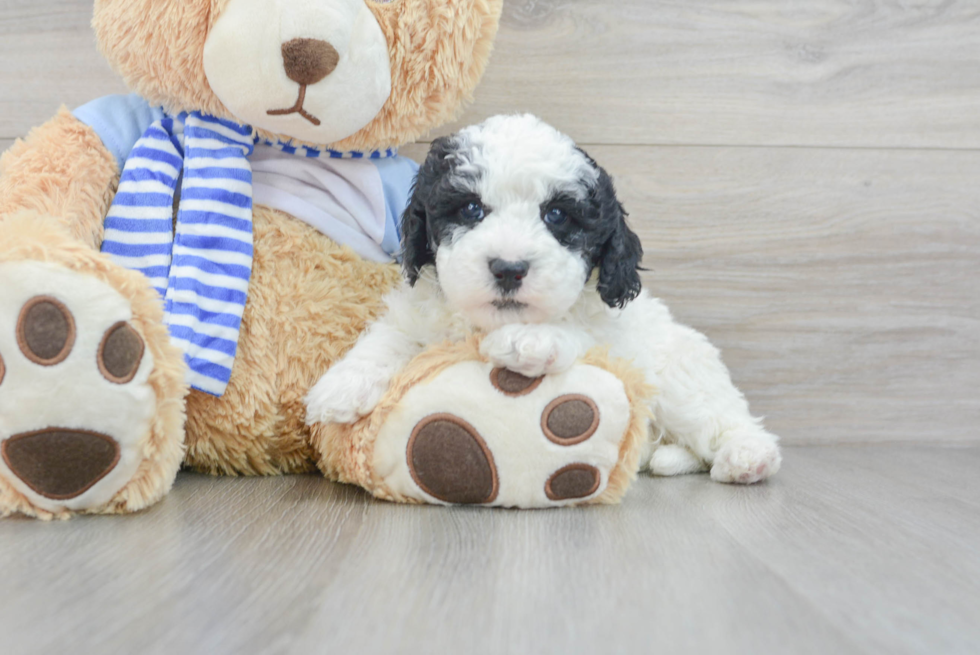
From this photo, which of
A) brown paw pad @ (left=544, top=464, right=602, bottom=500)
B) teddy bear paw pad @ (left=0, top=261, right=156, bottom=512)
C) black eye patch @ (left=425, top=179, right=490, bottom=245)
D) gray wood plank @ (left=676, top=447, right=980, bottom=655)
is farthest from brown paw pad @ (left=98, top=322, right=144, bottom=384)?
gray wood plank @ (left=676, top=447, right=980, bottom=655)

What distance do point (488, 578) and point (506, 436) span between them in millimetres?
238

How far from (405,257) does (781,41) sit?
979 mm

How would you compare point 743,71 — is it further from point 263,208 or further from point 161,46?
point 161,46

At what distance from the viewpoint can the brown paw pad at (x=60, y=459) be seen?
0.85m

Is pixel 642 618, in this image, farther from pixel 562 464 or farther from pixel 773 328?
pixel 773 328

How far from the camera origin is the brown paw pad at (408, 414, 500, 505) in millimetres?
957

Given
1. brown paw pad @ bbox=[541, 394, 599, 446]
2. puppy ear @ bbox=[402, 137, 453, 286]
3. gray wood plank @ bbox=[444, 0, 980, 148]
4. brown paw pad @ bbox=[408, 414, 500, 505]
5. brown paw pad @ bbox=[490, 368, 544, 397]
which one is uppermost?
gray wood plank @ bbox=[444, 0, 980, 148]

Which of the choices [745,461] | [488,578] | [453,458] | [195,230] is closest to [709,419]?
[745,461]

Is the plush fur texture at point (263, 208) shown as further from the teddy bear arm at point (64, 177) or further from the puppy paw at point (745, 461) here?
the puppy paw at point (745, 461)

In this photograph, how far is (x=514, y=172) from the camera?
3.28ft

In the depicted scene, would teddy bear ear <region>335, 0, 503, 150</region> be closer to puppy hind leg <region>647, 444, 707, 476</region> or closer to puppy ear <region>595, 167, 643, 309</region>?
puppy ear <region>595, 167, 643, 309</region>

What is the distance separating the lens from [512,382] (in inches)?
38.4

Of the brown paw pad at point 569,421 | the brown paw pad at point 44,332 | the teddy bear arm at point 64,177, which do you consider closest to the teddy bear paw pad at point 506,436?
the brown paw pad at point 569,421

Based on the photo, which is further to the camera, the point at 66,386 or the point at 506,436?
the point at 506,436
